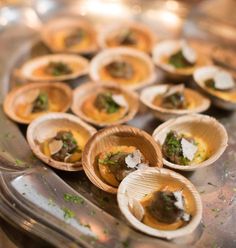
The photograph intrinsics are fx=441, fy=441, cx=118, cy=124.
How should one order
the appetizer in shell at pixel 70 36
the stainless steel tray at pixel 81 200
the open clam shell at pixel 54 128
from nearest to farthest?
the stainless steel tray at pixel 81 200, the open clam shell at pixel 54 128, the appetizer in shell at pixel 70 36

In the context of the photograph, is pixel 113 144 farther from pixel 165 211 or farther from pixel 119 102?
pixel 165 211

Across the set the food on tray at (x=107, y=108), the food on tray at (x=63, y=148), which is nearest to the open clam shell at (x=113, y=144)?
the food on tray at (x=63, y=148)

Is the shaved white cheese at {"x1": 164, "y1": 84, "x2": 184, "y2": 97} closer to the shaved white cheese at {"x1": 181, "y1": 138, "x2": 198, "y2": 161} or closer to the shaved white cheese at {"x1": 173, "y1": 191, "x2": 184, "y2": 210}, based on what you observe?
the shaved white cheese at {"x1": 181, "y1": 138, "x2": 198, "y2": 161}

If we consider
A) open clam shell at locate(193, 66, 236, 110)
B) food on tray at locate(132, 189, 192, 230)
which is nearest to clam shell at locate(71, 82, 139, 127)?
open clam shell at locate(193, 66, 236, 110)

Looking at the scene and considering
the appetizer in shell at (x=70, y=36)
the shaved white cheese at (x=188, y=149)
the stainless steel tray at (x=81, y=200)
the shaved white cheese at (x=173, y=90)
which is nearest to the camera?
the stainless steel tray at (x=81, y=200)

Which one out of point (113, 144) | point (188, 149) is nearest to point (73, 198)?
point (113, 144)

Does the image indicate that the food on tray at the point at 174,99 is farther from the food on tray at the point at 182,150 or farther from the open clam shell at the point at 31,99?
the open clam shell at the point at 31,99

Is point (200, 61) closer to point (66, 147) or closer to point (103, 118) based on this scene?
point (103, 118)
